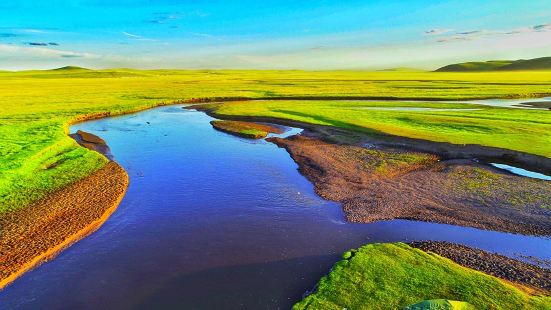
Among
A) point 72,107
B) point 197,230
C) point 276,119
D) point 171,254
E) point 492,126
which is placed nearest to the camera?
point 171,254

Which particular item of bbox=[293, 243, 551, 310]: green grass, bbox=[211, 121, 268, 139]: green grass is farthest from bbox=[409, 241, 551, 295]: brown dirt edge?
bbox=[211, 121, 268, 139]: green grass

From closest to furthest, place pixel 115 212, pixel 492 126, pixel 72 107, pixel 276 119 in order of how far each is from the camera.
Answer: pixel 115 212 → pixel 492 126 → pixel 276 119 → pixel 72 107

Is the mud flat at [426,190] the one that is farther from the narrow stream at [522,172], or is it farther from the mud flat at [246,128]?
the mud flat at [246,128]

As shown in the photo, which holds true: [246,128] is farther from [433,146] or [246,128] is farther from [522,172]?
[522,172]

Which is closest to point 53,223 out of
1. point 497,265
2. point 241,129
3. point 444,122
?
point 497,265

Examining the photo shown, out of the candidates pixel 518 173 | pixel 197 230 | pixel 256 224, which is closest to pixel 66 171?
pixel 197 230

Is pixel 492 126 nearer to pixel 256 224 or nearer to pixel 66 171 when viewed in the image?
pixel 256 224

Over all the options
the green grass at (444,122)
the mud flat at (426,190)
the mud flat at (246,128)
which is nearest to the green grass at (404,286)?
the mud flat at (426,190)
